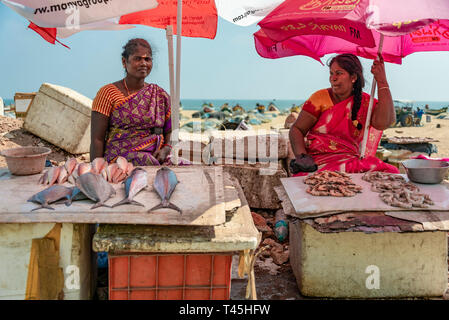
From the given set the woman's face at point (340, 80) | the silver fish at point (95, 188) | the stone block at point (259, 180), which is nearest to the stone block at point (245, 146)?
the stone block at point (259, 180)

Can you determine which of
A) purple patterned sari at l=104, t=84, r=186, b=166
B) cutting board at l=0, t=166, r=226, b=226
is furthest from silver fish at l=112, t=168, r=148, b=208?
purple patterned sari at l=104, t=84, r=186, b=166

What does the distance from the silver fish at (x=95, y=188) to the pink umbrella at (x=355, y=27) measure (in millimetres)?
1909

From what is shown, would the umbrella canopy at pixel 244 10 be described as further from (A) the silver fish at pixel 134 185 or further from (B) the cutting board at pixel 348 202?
(A) the silver fish at pixel 134 185

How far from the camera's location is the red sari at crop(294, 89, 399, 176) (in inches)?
137

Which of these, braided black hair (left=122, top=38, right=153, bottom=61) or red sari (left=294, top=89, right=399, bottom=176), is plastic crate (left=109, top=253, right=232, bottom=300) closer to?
red sari (left=294, top=89, right=399, bottom=176)

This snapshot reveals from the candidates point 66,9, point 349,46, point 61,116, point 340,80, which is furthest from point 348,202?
point 61,116

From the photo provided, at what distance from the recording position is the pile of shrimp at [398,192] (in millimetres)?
2320

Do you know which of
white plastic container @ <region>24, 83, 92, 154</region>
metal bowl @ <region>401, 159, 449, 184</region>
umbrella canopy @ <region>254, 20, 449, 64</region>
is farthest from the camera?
white plastic container @ <region>24, 83, 92, 154</region>

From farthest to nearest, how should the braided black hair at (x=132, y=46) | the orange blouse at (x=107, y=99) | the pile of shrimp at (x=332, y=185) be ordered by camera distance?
the braided black hair at (x=132, y=46), the orange blouse at (x=107, y=99), the pile of shrimp at (x=332, y=185)

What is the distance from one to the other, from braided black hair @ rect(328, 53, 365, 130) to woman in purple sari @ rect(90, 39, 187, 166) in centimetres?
186

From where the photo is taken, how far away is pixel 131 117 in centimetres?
342

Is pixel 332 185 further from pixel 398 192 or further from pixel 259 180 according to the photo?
pixel 259 180

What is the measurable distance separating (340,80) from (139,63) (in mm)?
2040

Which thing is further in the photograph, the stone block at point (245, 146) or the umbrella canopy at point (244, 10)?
the stone block at point (245, 146)
